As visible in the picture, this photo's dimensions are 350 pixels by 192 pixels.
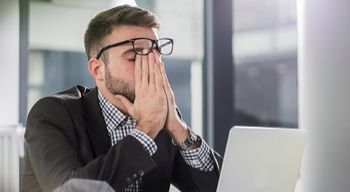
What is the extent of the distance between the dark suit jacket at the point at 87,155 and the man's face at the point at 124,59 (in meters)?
0.08

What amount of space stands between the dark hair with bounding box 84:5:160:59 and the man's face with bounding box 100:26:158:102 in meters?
0.02

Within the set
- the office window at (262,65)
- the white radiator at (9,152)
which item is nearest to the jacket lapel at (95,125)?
the white radiator at (9,152)

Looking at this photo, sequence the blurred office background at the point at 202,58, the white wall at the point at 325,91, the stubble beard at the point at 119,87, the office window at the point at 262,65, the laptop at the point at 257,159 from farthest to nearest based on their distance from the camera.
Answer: the office window at the point at 262,65 < the blurred office background at the point at 202,58 < the white wall at the point at 325,91 < the stubble beard at the point at 119,87 < the laptop at the point at 257,159

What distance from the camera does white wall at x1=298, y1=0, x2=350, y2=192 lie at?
139 cm

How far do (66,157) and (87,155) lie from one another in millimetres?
72

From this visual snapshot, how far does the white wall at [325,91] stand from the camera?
4.56 ft

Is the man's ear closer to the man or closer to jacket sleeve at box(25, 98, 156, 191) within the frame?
the man

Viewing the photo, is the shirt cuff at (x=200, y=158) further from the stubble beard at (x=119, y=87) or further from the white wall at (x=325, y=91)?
the white wall at (x=325, y=91)

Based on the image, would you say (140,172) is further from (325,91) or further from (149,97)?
(325,91)

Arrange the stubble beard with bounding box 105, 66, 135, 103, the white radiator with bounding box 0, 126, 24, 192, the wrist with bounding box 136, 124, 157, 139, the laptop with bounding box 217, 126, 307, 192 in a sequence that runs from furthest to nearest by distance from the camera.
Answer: the white radiator with bounding box 0, 126, 24, 192 < the stubble beard with bounding box 105, 66, 135, 103 < the wrist with bounding box 136, 124, 157, 139 < the laptop with bounding box 217, 126, 307, 192

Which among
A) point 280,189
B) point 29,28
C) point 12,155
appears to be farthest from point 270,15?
point 280,189

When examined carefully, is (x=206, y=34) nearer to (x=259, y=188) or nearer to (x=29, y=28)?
(x=29, y=28)

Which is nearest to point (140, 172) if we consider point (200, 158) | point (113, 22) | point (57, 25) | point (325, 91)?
point (200, 158)

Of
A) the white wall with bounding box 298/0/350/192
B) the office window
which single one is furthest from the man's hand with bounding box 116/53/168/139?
the office window
